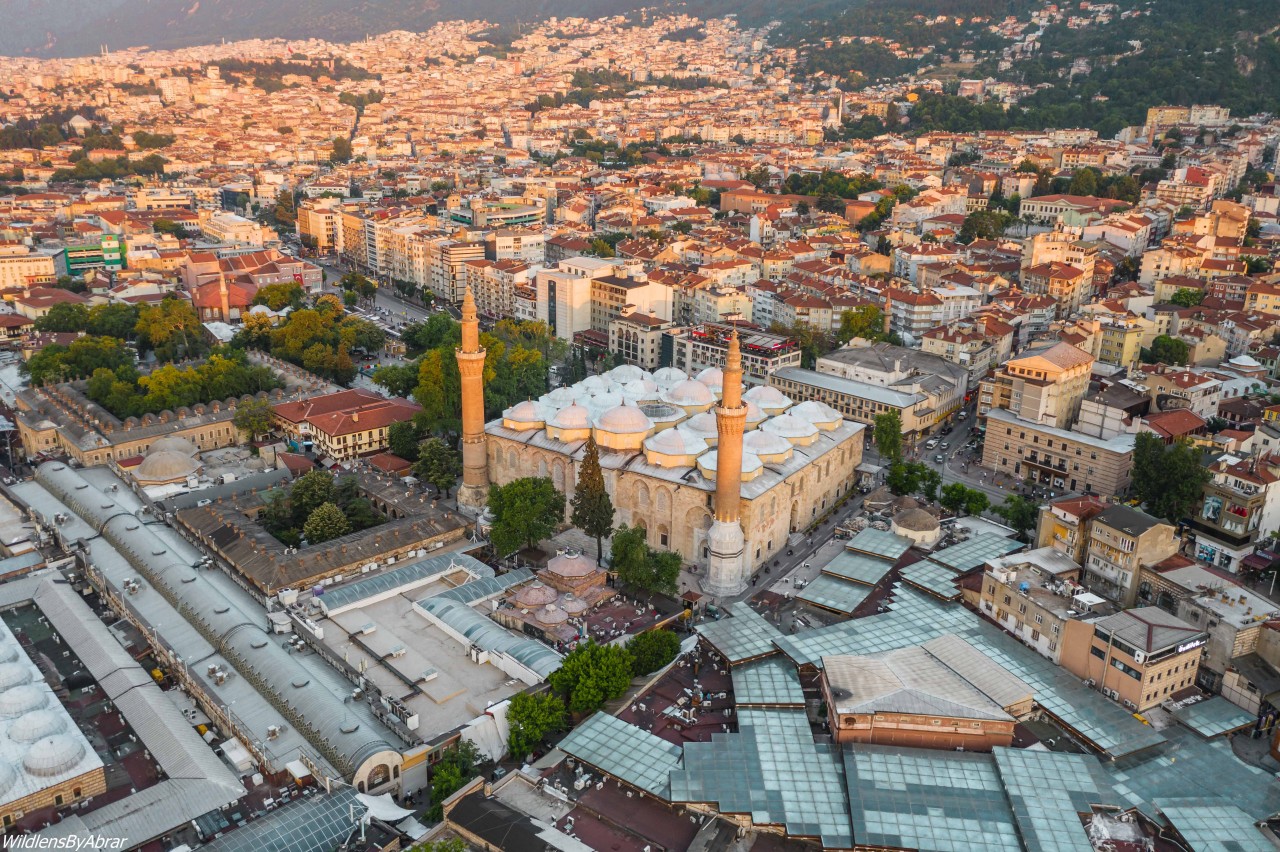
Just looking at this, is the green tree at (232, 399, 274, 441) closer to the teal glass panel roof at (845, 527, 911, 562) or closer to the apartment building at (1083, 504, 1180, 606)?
the teal glass panel roof at (845, 527, 911, 562)

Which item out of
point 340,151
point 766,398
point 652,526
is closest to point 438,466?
point 652,526

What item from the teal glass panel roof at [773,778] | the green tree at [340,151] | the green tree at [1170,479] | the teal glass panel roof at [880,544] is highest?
the green tree at [340,151]

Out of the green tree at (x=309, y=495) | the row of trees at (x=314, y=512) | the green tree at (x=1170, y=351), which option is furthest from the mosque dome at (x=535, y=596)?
the green tree at (x=1170, y=351)

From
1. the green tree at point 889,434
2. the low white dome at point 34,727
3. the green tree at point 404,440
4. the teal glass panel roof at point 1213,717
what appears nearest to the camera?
the low white dome at point 34,727

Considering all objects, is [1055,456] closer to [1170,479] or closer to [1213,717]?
[1170,479]

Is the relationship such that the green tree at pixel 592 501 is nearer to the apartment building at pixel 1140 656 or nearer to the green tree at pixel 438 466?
the green tree at pixel 438 466

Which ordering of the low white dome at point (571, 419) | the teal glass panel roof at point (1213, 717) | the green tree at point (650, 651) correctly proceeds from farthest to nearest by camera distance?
the low white dome at point (571, 419) < the green tree at point (650, 651) < the teal glass panel roof at point (1213, 717)

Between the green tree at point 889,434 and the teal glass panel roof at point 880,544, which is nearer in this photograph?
the teal glass panel roof at point 880,544

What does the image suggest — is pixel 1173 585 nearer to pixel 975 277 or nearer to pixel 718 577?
pixel 718 577
